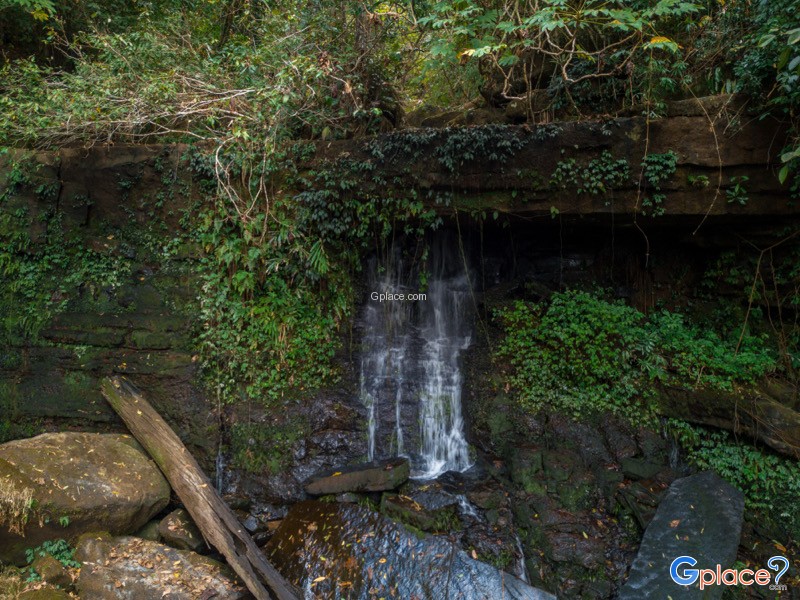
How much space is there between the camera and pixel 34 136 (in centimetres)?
644

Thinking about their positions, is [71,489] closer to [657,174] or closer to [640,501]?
[640,501]

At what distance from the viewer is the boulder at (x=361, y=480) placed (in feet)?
17.8

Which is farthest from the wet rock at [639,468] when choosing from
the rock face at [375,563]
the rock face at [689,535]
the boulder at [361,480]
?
the boulder at [361,480]

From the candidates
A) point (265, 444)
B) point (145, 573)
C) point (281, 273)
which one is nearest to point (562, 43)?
point (281, 273)

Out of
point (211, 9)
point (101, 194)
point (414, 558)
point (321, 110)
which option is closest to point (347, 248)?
point (321, 110)

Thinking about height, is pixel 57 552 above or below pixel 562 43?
below

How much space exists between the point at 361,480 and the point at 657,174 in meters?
5.39

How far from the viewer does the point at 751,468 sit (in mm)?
5086

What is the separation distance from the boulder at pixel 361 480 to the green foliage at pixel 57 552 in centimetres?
241

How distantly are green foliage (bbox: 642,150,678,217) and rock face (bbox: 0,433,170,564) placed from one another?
6.98m

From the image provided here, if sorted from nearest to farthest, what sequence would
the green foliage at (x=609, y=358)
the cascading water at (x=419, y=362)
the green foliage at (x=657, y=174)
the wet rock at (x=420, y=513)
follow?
the wet rock at (x=420, y=513) → the green foliage at (x=657, y=174) → the green foliage at (x=609, y=358) → the cascading water at (x=419, y=362)

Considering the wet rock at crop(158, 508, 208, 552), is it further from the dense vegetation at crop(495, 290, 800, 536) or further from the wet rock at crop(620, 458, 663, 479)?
the wet rock at crop(620, 458, 663, 479)

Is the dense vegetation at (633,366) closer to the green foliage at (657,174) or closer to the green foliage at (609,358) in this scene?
the green foliage at (609,358)

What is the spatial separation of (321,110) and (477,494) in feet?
19.6
